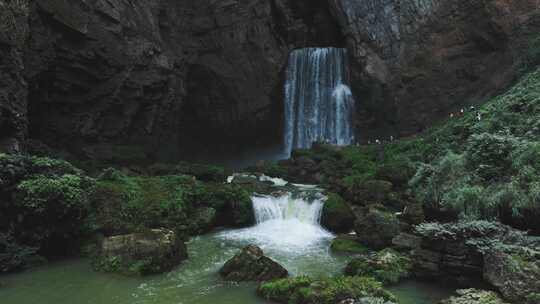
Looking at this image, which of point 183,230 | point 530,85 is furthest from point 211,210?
point 530,85

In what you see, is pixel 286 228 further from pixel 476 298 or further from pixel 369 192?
pixel 476 298

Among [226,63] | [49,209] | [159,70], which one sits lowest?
[49,209]

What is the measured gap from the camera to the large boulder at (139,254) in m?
12.7

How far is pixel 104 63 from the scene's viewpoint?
27.0m

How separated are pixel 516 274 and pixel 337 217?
968cm

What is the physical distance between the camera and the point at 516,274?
8891 mm

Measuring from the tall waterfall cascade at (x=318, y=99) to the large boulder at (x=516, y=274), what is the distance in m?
28.2

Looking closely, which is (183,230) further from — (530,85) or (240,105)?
(240,105)

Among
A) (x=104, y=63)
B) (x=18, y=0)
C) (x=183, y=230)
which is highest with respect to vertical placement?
(x=18, y=0)

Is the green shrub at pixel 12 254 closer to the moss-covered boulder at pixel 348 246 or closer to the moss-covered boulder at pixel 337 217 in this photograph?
the moss-covered boulder at pixel 348 246

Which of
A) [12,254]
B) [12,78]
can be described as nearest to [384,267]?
[12,254]

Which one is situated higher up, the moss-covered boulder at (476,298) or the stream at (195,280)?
the moss-covered boulder at (476,298)

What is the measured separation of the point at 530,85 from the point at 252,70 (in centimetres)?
2292

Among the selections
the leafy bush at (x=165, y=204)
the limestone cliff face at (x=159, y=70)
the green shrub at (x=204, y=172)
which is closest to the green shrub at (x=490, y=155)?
the leafy bush at (x=165, y=204)
